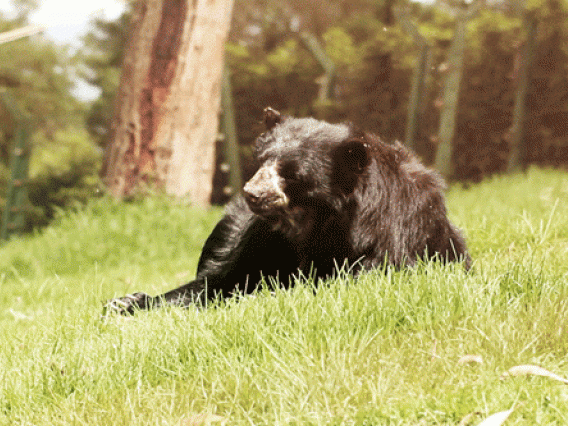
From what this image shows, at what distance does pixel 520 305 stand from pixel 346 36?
422 inches

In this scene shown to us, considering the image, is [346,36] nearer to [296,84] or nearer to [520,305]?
[296,84]

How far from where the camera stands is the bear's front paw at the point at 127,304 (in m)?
3.63

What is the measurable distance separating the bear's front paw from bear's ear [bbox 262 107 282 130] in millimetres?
1115

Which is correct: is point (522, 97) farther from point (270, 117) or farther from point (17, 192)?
point (270, 117)

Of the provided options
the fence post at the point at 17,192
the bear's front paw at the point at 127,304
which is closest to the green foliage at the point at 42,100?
the fence post at the point at 17,192

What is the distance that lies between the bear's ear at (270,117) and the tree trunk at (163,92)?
3.93m

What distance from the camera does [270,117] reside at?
3707 mm

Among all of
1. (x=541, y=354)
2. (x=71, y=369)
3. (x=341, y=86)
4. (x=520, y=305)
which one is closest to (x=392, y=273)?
(x=520, y=305)

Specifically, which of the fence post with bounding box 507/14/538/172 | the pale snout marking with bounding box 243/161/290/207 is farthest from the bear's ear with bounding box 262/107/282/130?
the fence post with bounding box 507/14/538/172

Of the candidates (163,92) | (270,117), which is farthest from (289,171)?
(163,92)

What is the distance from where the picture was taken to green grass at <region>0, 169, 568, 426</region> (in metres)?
2.32

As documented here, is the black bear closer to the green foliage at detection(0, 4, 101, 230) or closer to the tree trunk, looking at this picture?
the tree trunk

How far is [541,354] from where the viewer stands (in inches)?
100

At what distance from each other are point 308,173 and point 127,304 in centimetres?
130
